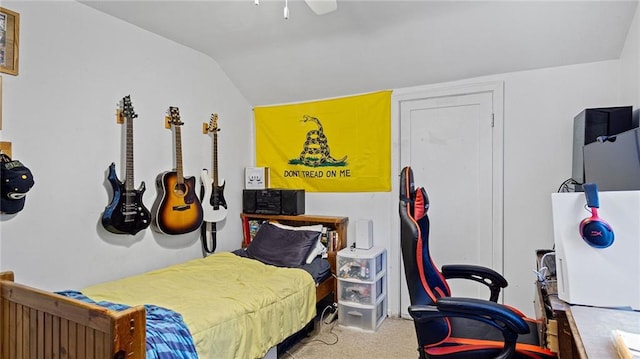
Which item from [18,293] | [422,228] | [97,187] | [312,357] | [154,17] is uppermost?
[154,17]

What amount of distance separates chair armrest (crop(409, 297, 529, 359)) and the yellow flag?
1.83 metres

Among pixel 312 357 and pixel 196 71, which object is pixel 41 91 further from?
pixel 312 357

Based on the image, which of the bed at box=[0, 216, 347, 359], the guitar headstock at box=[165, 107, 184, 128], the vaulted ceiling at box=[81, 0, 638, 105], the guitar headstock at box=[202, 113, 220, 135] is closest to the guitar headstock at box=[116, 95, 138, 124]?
the guitar headstock at box=[165, 107, 184, 128]

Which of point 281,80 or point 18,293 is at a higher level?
point 281,80

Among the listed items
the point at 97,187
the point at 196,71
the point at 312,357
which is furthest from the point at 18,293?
the point at 196,71

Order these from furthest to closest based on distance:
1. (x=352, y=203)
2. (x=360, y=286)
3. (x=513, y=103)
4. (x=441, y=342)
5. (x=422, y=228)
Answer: (x=352, y=203), (x=360, y=286), (x=513, y=103), (x=422, y=228), (x=441, y=342)

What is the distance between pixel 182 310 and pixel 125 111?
1508mm

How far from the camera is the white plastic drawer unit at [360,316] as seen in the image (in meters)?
2.94

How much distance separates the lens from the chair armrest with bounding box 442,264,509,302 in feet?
6.50

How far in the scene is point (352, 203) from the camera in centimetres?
344

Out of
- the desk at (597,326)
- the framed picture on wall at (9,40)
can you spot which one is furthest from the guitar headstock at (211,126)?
the desk at (597,326)

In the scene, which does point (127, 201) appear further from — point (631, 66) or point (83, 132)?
point (631, 66)

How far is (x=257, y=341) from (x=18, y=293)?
46.6 inches

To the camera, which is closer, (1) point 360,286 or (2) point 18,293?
(2) point 18,293
